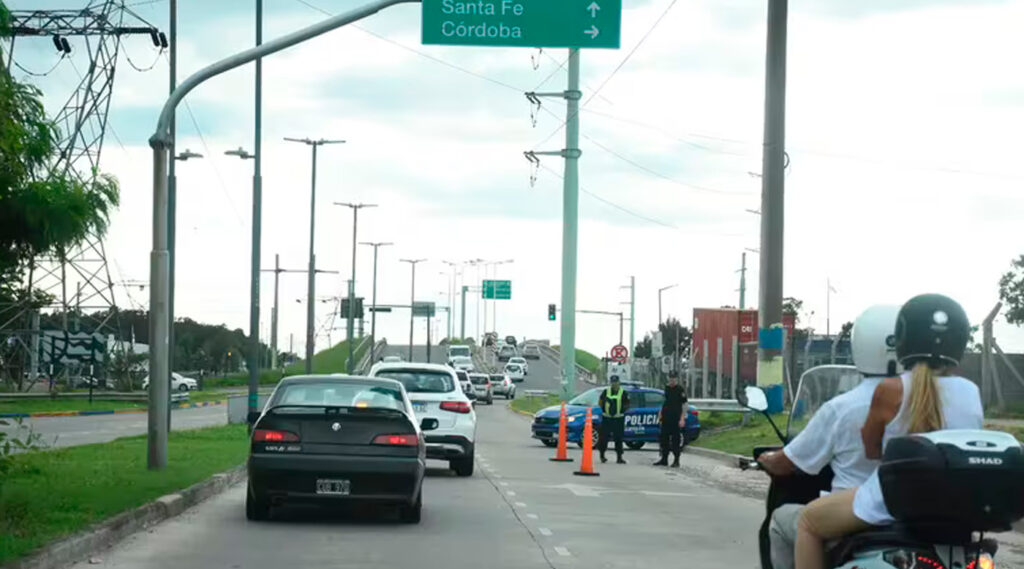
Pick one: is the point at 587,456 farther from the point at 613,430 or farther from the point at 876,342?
the point at 876,342

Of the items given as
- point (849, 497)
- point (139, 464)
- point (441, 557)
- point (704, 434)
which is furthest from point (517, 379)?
point (849, 497)

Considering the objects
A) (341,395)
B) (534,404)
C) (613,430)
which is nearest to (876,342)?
(341,395)

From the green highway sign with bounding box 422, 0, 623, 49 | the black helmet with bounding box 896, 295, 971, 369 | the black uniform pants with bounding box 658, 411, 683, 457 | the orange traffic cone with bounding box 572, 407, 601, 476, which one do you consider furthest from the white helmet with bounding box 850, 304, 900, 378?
the black uniform pants with bounding box 658, 411, 683, 457

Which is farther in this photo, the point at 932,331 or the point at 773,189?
the point at 773,189

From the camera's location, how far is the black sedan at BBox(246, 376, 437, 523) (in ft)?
49.8

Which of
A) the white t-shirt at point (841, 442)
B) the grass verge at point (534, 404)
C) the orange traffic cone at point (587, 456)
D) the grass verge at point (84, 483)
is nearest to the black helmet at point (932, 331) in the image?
the white t-shirt at point (841, 442)

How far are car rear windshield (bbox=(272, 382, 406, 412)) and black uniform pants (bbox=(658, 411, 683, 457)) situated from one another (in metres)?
13.2

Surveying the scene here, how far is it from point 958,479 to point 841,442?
3.07ft

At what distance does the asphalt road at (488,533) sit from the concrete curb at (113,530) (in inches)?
5.3

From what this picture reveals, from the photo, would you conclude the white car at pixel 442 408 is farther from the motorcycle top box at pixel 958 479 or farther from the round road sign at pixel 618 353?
the round road sign at pixel 618 353

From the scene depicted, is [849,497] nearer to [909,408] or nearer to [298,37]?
[909,408]

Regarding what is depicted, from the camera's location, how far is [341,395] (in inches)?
641

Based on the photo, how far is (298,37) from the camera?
17.2 meters

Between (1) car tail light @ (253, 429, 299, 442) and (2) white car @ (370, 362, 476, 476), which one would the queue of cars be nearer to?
(1) car tail light @ (253, 429, 299, 442)
